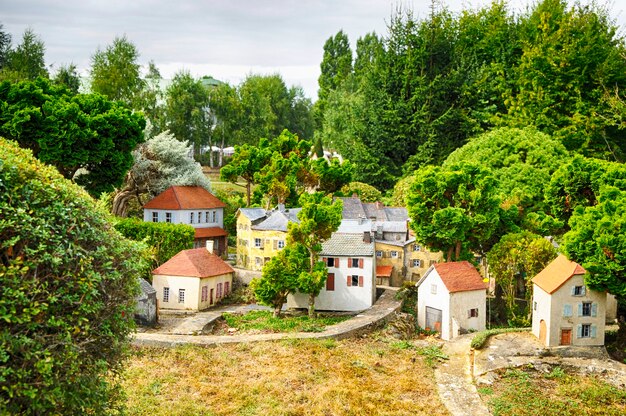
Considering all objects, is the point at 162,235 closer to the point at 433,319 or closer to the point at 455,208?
the point at 433,319

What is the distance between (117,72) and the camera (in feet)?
194

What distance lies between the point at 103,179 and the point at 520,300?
2938cm

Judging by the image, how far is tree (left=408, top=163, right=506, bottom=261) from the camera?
114 ft

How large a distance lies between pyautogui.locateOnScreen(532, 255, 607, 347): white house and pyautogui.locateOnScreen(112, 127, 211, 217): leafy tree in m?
30.3

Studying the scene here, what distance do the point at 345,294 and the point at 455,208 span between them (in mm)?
8373

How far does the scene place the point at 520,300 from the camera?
1453 inches

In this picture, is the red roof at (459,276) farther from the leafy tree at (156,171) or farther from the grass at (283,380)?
the leafy tree at (156,171)

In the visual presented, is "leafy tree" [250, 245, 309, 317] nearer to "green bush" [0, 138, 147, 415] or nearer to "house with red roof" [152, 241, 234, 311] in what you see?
"house with red roof" [152, 241, 234, 311]

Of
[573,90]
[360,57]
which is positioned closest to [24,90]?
[573,90]

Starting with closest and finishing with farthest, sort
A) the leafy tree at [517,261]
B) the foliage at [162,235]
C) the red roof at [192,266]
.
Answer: the leafy tree at [517,261] → the red roof at [192,266] → the foliage at [162,235]

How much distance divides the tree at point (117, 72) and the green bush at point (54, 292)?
4725 cm


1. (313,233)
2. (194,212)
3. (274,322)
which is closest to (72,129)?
(194,212)

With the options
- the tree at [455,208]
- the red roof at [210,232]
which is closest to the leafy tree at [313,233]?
the tree at [455,208]

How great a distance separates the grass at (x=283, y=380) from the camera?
2203cm
